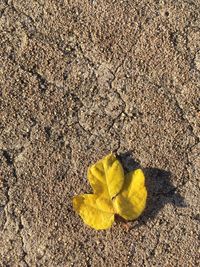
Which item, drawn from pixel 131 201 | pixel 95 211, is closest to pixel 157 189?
pixel 131 201

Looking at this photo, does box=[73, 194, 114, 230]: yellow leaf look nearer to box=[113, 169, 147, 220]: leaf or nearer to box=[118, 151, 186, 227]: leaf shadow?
box=[113, 169, 147, 220]: leaf

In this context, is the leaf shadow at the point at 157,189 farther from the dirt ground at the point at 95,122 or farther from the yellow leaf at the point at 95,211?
the yellow leaf at the point at 95,211

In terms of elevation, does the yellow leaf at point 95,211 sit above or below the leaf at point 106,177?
below

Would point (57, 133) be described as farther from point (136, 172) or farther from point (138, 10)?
point (138, 10)

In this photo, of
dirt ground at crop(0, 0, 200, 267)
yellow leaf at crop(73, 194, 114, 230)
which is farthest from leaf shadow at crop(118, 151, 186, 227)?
yellow leaf at crop(73, 194, 114, 230)

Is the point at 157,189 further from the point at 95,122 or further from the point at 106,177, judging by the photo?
the point at 95,122

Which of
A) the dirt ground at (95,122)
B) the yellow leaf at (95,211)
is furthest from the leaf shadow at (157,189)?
the yellow leaf at (95,211)

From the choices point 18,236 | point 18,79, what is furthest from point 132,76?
point 18,236
